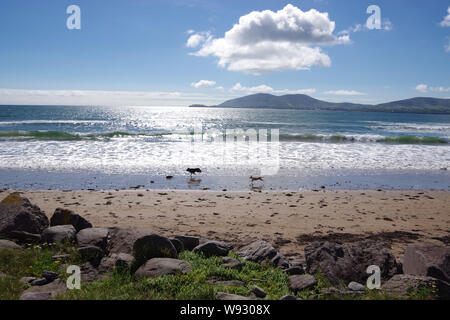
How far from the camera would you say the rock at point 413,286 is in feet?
12.5

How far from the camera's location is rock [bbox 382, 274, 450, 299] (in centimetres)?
380

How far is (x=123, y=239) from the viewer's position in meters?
5.49

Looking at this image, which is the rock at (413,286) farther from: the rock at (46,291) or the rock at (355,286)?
the rock at (46,291)

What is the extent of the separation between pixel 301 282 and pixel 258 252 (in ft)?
4.11

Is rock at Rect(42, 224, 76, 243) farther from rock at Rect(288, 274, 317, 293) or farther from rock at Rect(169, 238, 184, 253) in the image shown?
rock at Rect(288, 274, 317, 293)

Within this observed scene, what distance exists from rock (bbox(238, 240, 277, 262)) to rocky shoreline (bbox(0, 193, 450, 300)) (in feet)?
0.06

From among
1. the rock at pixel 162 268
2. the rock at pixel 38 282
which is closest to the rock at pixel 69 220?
the rock at pixel 38 282

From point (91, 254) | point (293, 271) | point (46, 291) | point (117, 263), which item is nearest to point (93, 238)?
point (91, 254)

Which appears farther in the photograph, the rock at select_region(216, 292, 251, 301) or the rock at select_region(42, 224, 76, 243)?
the rock at select_region(42, 224, 76, 243)

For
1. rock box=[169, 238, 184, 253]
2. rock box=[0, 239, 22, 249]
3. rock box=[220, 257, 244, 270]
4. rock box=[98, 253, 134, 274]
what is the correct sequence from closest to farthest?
rock box=[98, 253, 134, 274] → rock box=[220, 257, 244, 270] → rock box=[0, 239, 22, 249] → rock box=[169, 238, 184, 253]

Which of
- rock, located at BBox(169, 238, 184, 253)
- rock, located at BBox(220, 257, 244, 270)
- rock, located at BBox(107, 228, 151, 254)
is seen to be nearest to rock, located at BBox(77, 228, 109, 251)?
rock, located at BBox(107, 228, 151, 254)

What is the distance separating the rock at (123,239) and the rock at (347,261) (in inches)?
113
